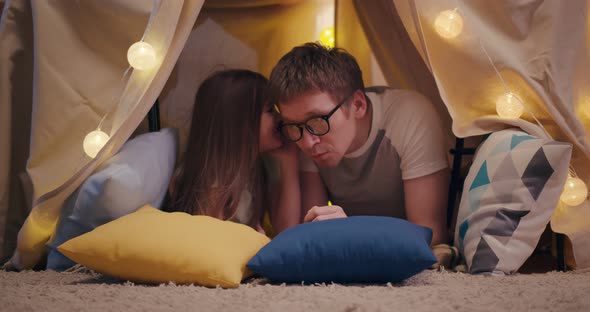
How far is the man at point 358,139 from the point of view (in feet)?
6.75

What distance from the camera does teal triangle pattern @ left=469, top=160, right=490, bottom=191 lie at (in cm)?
183

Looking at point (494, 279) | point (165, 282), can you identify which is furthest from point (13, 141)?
point (494, 279)

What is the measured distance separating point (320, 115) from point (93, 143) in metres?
0.70

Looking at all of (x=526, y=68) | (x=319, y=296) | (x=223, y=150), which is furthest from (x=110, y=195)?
(x=526, y=68)

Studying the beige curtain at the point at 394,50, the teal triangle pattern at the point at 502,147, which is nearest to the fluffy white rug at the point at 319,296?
the teal triangle pattern at the point at 502,147

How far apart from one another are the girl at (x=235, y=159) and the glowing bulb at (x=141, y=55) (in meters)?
0.46

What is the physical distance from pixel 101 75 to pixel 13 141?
0.43 meters

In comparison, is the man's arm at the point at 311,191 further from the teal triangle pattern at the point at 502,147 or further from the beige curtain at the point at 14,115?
the beige curtain at the point at 14,115

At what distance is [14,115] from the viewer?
2156mm

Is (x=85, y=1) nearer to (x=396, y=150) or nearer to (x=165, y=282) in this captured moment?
(x=165, y=282)

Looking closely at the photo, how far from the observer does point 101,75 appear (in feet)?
6.62

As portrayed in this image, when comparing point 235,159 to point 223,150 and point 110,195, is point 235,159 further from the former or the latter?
point 110,195

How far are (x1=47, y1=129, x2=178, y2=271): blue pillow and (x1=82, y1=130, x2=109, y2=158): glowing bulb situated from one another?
0.17ft

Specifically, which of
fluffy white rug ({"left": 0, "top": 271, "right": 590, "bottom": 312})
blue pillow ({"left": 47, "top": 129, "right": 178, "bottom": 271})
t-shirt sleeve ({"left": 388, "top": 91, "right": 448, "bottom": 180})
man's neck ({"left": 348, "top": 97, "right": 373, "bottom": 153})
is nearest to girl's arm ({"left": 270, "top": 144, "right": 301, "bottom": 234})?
man's neck ({"left": 348, "top": 97, "right": 373, "bottom": 153})
